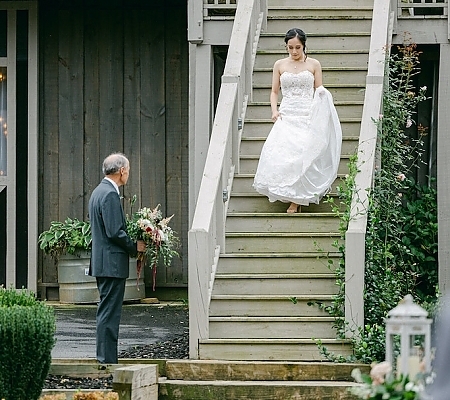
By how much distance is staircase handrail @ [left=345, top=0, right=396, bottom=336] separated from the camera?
8477 mm

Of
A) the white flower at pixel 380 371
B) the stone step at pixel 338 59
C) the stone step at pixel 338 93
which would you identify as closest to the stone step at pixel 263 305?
the stone step at pixel 338 93

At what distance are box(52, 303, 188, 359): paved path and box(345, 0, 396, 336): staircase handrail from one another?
196cm

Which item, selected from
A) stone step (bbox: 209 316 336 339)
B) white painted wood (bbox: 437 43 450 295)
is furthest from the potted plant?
stone step (bbox: 209 316 336 339)

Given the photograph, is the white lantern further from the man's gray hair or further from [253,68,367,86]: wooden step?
[253,68,367,86]: wooden step

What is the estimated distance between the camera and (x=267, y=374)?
324 inches

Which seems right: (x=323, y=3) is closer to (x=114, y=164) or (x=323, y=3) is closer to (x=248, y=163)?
(x=248, y=163)

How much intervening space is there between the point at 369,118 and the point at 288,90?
1100 millimetres

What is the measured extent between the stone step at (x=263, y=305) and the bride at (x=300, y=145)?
3.73 feet

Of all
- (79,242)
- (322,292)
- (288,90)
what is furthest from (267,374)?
(79,242)

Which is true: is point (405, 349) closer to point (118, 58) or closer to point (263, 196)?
point (263, 196)

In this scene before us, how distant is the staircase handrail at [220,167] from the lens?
8.70 metres

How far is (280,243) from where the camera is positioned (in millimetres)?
9578

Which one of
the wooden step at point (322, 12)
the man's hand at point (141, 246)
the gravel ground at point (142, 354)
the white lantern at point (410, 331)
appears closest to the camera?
the white lantern at point (410, 331)

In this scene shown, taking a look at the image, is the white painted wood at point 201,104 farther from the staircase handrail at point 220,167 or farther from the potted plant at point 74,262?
the potted plant at point 74,262
